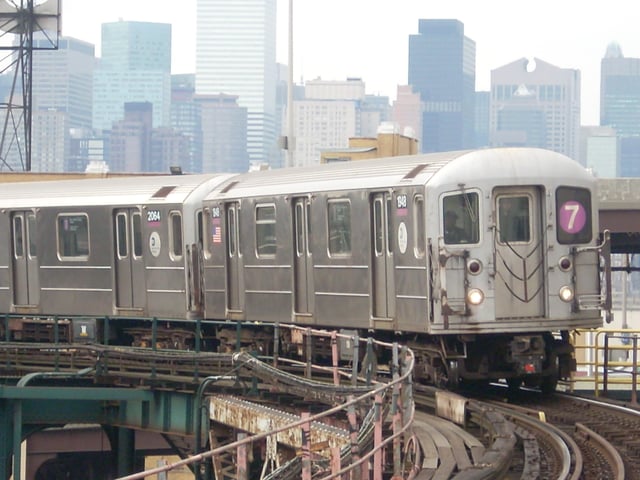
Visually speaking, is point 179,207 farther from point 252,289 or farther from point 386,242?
point 386,242

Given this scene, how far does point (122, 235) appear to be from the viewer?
28219mm

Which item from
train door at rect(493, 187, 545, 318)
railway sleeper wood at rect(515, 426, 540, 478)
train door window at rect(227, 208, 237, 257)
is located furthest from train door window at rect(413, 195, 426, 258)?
train door window at rect(227, 208, 237, 257)

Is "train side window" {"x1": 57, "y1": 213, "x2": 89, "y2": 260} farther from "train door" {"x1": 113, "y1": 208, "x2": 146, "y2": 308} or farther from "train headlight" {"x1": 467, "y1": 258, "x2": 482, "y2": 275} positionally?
"train headlight" {"x1": 467, "y1": 258, "x2": 482, "y2": 275}

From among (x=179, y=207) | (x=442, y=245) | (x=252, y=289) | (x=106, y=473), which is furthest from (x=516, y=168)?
(x=106, y=473)

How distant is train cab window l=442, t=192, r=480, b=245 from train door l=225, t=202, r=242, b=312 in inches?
232

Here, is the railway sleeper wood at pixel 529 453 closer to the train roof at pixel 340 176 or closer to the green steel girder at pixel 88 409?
the train roof at pixel 340 176

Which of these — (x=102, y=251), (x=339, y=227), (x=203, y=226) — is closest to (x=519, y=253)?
(x=339, y=227)

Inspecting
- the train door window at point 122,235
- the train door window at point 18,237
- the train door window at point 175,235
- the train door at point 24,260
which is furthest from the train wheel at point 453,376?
the train door window at point 18,237

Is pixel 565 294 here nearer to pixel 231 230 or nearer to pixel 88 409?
pixel 231 230

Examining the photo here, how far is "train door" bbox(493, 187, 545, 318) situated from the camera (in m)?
21.1

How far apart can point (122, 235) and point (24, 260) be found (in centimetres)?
260

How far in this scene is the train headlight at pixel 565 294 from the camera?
21.4 m

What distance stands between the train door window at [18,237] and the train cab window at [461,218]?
38.0 feet

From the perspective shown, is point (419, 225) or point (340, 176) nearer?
point (419, 225)
